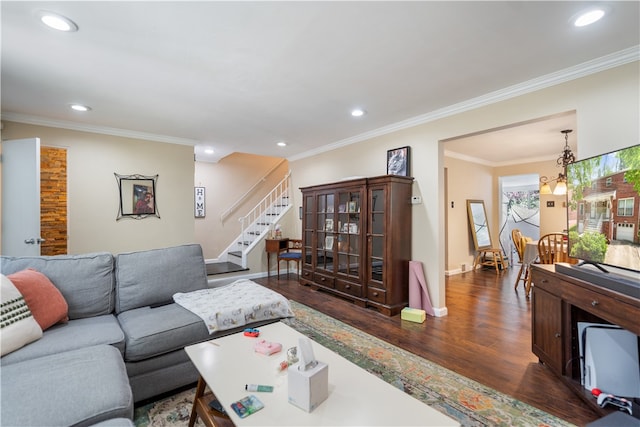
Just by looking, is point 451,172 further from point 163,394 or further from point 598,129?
point 163,394

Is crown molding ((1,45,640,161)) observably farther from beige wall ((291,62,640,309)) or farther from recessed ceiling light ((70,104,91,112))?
recessed ceiling light ((70,104,91,112))

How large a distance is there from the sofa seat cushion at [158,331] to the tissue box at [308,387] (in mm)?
1120

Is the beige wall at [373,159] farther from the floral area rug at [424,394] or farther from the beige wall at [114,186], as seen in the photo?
the floral area rug at [424,394]

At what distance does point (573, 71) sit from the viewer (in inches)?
94.2

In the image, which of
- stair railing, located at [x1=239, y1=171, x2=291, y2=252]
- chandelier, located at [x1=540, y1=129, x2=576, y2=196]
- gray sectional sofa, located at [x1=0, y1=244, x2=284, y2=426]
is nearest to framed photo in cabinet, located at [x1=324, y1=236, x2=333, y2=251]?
stair railing, located at [x1=239, y1=171, x2=291, y2=252]


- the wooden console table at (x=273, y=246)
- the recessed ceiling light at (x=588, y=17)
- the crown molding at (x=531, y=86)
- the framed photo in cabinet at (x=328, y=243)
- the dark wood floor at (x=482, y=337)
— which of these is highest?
the recessed ceiling light at (x=588, y=17)

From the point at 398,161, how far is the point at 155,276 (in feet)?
10.2

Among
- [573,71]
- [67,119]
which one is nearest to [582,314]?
[573,71]

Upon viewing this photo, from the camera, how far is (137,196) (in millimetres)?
4250

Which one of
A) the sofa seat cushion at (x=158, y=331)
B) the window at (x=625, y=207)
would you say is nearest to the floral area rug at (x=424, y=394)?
the sofa seat cushion at (x=158, y=331)

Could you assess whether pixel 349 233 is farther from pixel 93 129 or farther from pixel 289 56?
pixel 93 129

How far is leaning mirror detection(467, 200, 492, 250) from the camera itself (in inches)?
243

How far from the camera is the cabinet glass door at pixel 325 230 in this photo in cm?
437

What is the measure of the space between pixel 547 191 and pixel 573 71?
3797mm
